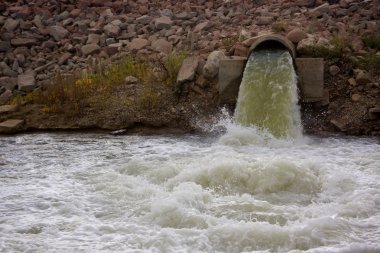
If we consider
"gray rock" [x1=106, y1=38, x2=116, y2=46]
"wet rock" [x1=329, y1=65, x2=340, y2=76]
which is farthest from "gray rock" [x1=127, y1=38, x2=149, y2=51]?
"wet rock" [x1=329, y1=65, x2=340, y2=76]

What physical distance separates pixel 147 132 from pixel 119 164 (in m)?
2.04

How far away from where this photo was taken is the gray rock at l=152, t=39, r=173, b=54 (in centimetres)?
1087

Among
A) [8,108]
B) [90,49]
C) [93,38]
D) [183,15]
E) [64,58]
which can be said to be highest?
[183,15]

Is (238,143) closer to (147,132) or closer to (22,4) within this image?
(147,132)

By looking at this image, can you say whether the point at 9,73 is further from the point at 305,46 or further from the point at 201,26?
the point at 305,46

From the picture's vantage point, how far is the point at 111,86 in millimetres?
10250

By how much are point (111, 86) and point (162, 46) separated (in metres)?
1.43

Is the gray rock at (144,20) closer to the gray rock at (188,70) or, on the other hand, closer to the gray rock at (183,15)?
the gray rock at (183,15)

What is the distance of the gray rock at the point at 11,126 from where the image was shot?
955 centimetres

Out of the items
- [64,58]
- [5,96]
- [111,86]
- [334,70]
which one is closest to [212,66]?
[111,86]

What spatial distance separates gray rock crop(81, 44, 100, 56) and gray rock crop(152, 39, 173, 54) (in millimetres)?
1236

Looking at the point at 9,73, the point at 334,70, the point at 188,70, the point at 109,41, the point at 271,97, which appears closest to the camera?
the point at 271,97

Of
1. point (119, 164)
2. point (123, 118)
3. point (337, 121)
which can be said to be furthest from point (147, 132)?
point (337, 121)

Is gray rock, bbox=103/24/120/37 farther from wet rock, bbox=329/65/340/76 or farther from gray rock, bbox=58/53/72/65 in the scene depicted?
wet rock, bbox=329/65/340/76
